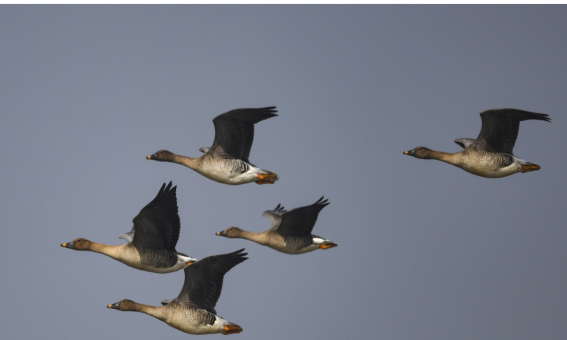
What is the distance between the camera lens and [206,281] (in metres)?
26.0

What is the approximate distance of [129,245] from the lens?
88.8ft

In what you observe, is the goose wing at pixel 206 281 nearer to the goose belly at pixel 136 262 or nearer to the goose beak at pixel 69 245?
the goose belly at pixel 136 262

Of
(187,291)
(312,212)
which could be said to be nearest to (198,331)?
(187,291)

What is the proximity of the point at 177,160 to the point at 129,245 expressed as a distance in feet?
13.8

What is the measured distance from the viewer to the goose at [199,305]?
25844 millimetres

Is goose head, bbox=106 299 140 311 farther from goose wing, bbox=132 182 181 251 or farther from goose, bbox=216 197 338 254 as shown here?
goose, bbox=216 197 338 254

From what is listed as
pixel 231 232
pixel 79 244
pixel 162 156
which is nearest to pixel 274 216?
pixel 231 232

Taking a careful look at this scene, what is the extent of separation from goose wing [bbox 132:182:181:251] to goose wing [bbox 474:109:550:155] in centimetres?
1029

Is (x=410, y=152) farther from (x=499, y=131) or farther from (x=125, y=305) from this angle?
(x=125, y=305)

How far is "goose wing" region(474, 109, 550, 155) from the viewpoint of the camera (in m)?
28.6

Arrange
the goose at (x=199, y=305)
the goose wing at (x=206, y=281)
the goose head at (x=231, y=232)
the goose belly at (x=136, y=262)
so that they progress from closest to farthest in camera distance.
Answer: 1. the goose wing at (x=206, y=281)
2. the goose at (x=199, y=305)
3. the goose belly at (x=136, y=262)
4. the goose head at (x=231, y=232)

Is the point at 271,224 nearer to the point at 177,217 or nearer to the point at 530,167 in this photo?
the point at 177,217

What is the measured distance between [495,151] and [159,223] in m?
11.3

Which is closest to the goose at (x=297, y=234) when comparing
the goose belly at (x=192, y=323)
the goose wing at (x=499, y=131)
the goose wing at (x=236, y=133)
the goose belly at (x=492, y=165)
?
the goose wing at (x=236, y=133)
